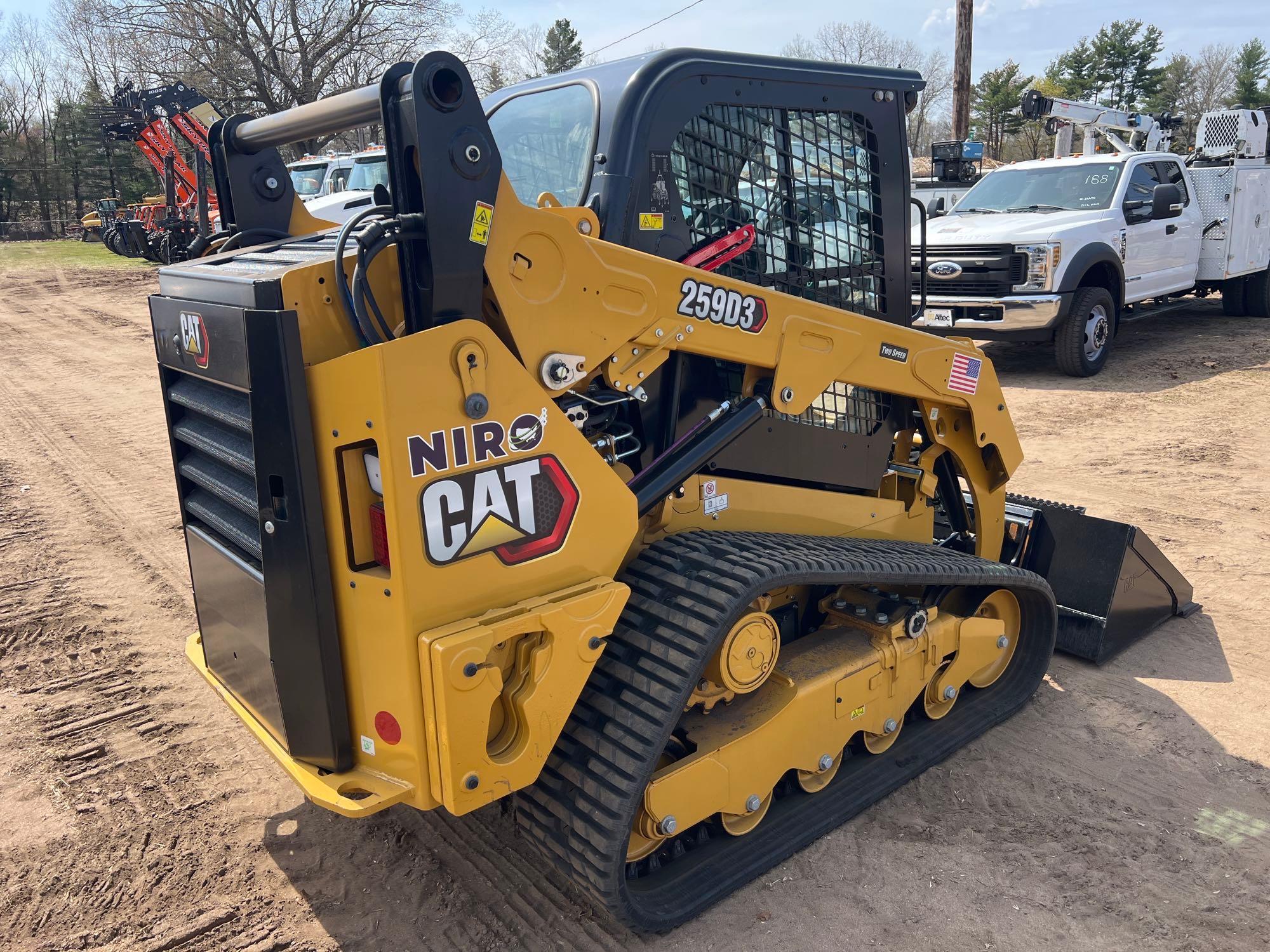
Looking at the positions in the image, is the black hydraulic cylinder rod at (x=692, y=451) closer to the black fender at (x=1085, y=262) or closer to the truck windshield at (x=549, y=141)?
the truck windshield at (x=549, y=141)

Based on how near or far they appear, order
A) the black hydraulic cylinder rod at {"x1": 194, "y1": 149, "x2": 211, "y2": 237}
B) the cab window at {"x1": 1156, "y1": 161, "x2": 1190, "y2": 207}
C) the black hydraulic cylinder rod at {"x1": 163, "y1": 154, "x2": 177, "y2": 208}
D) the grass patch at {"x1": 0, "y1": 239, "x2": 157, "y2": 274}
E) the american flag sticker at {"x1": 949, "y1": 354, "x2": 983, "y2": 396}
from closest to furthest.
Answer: the american flag sticker at {"x1": 949, "y1": 354, "x2": 983, "y2": 396}
the black hydraulic cylinder rod at {"x1": 194, "y1": 149, "x2": 211, "y2": 237}
the cab window at {"x1": 1156, "y1": 161, "x2": 1190, "y2": 207}
the black hydraulic cylinder rod at {"x1": 163, "y1": 154, "x2": 177, "y2": 208}
the grass patch at {"x1": 0, "y1": 239, "x2": 157, "y2": 274}

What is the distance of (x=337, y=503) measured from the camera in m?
2.48

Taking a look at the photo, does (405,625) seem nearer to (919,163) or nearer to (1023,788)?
(1023,788)

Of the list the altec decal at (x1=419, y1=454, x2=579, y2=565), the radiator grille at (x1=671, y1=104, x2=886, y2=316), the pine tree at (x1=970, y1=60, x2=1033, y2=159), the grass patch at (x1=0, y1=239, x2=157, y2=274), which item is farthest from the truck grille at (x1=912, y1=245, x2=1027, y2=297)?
the pine tree at (x1=970, y1=60, x2=1033, y2=159)

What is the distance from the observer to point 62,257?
87.1ft

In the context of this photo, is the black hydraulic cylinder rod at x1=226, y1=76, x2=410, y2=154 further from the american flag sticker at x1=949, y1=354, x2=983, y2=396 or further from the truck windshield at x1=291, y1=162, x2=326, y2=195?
the truck windshield at x1=291, y1=162, x2=326, y2=195

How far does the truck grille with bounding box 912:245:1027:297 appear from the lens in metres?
10.1

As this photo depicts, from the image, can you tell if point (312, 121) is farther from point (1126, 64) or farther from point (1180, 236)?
point (1126, 64)

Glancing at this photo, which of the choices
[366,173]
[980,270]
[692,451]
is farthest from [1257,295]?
[692,451]

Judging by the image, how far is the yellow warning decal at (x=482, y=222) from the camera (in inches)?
95.0

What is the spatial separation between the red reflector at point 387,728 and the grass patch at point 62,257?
76.1ft

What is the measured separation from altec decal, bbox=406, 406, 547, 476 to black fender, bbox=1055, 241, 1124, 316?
29.2 ft

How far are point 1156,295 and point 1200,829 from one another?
32.2 feet

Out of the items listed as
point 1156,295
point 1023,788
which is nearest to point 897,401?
point 1023,788
